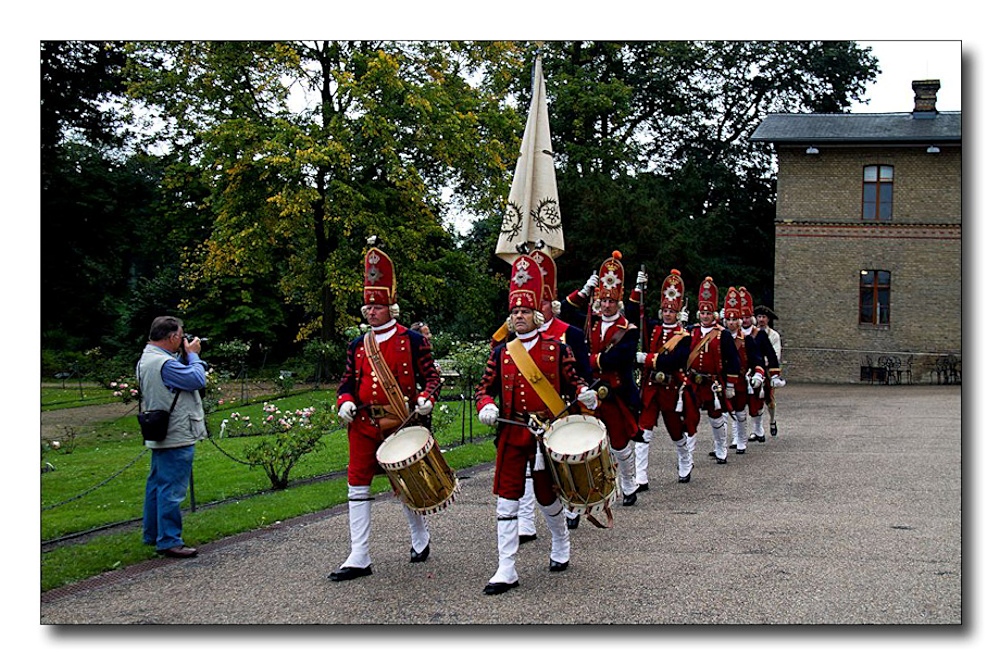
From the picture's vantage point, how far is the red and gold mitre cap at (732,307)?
14.1m

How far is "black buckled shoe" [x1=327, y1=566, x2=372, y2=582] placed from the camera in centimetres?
728

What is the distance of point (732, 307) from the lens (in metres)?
14.3

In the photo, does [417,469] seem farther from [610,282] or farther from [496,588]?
[610,282]

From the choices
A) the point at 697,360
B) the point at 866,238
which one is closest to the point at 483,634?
the point at 697,360

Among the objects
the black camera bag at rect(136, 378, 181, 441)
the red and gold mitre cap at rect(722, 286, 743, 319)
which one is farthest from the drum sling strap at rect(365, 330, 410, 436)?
the red and gold mitre cap at rect(722, 286, 743, 319)

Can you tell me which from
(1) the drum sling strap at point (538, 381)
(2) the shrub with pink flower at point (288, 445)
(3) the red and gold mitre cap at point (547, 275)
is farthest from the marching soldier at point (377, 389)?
(2) the shrub with pink flower at point (288, 445)

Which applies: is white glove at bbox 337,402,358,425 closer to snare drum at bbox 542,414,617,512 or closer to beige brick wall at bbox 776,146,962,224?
snare drum at bbox 542,414,617,512

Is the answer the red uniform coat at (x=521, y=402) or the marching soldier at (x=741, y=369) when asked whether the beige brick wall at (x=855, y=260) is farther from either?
the red uniform coat at (x=521, y=402)

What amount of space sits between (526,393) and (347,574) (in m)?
1.91

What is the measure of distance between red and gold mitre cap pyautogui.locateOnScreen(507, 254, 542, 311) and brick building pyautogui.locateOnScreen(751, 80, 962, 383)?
25.8m

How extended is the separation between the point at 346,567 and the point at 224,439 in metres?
9.70

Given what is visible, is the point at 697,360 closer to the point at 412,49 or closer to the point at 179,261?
the point at 412,49

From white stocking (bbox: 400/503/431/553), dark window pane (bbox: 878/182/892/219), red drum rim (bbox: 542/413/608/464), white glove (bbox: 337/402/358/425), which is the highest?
dark window pane (bbox: 878/182/892/219)

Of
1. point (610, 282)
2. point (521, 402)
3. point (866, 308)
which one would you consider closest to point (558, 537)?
point (521, 402)
